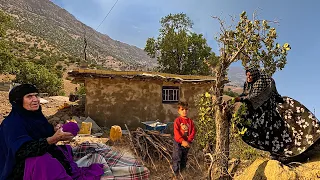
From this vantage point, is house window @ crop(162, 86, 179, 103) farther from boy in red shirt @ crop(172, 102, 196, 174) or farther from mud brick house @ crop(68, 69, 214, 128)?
boy in red shirt @ crop(172, 102, 196, 174)

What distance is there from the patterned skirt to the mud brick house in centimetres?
817

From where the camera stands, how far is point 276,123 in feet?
15.1

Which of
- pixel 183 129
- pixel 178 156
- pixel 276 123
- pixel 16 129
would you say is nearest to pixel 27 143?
pixel 16 129

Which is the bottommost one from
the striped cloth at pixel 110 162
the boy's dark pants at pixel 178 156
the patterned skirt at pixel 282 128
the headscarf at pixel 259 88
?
the boy's dark pants at pixel 178 156

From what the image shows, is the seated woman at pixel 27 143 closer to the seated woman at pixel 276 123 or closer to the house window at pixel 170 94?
the seated woman at pixel 276 123

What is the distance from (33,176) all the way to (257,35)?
138 inches

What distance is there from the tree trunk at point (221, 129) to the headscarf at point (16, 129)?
2.50 metres

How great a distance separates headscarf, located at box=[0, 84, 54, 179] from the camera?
257 cm

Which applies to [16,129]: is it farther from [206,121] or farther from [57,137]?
[206,121]

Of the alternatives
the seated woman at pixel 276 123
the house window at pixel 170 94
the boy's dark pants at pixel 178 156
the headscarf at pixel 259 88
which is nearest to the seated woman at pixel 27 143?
the boy's dark pants at pixel 178 156

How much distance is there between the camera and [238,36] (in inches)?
157

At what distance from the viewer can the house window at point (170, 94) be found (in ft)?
43.1

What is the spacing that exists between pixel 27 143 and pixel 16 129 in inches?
7.5

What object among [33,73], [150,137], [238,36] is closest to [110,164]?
[238,36]
